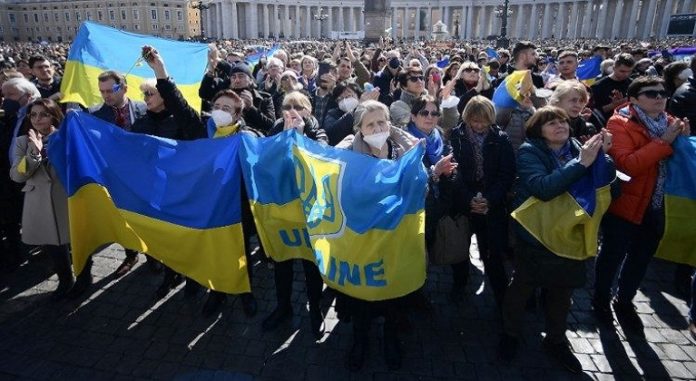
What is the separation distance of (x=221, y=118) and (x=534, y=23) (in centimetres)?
9956

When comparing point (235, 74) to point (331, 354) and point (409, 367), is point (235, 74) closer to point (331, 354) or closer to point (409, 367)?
point (331, 354)

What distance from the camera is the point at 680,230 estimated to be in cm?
427

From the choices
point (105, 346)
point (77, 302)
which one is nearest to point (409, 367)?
point (105, 346)

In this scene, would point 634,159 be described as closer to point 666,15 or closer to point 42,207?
point 42,207

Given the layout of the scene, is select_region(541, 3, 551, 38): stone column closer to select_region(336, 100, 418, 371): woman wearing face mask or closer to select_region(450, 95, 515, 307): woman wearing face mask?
select_region(450, 95, 515, 307): woman wearing face mask

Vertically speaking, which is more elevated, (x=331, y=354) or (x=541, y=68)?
Answer: (x=541, y=68)

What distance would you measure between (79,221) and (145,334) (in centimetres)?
146

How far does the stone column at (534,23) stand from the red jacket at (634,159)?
97.4 meters

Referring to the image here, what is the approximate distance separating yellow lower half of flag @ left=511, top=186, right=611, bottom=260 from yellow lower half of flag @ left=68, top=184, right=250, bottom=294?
2737mm

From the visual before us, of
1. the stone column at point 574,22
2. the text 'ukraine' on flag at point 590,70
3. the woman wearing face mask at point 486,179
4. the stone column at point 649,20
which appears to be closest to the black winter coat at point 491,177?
the woman wearing face mask at point 486,179

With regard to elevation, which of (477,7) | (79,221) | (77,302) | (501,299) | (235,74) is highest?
(477,7)

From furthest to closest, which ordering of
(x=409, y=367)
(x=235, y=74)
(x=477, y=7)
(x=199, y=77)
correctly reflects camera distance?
1. (x=477, y=7)
2. (x=199, y=77)
3. (x=235, y=74)
4. (x=409, y=367)

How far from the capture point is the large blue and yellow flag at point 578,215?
359cm

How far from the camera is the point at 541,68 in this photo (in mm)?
12383
